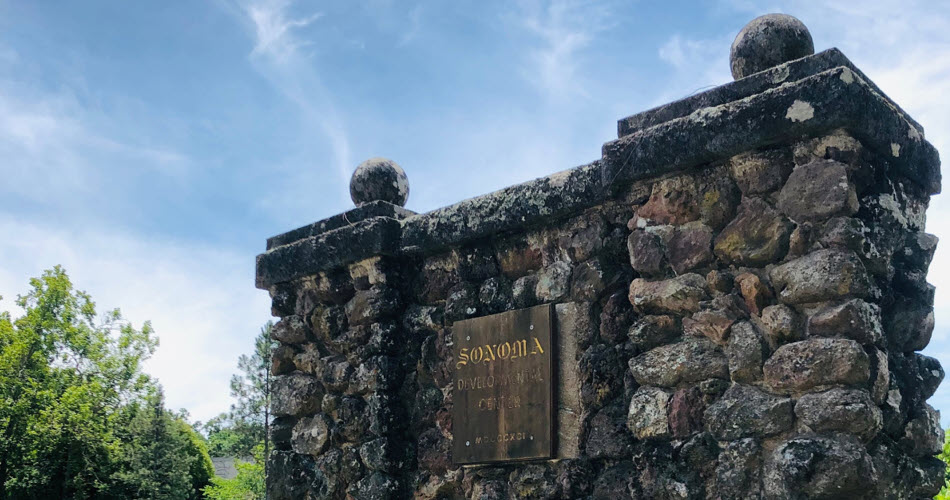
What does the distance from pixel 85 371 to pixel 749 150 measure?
777 inches

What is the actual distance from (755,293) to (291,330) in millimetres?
2719

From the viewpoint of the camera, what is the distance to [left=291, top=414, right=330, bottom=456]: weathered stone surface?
4875mm

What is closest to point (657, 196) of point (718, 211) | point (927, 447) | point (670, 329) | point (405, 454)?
point (718, 211)

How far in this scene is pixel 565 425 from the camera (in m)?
3.93

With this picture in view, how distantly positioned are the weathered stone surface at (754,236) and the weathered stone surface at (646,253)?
0.77ft

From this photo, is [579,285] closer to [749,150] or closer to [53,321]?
[749,150]

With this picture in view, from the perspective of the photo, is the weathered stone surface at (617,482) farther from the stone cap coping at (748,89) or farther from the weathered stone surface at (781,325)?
the stone cap coping at (748,89)

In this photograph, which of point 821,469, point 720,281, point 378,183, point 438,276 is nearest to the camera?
point 821,469

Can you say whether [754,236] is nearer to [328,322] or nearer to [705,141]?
Answer: [705,141]

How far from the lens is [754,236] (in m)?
3.47

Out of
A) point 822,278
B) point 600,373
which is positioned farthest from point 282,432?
point 822,278

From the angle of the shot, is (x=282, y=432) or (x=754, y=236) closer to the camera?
(x=754, y=236)

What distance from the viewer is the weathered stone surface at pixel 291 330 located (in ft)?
16.9

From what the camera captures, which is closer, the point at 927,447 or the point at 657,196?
the point at 927,447
